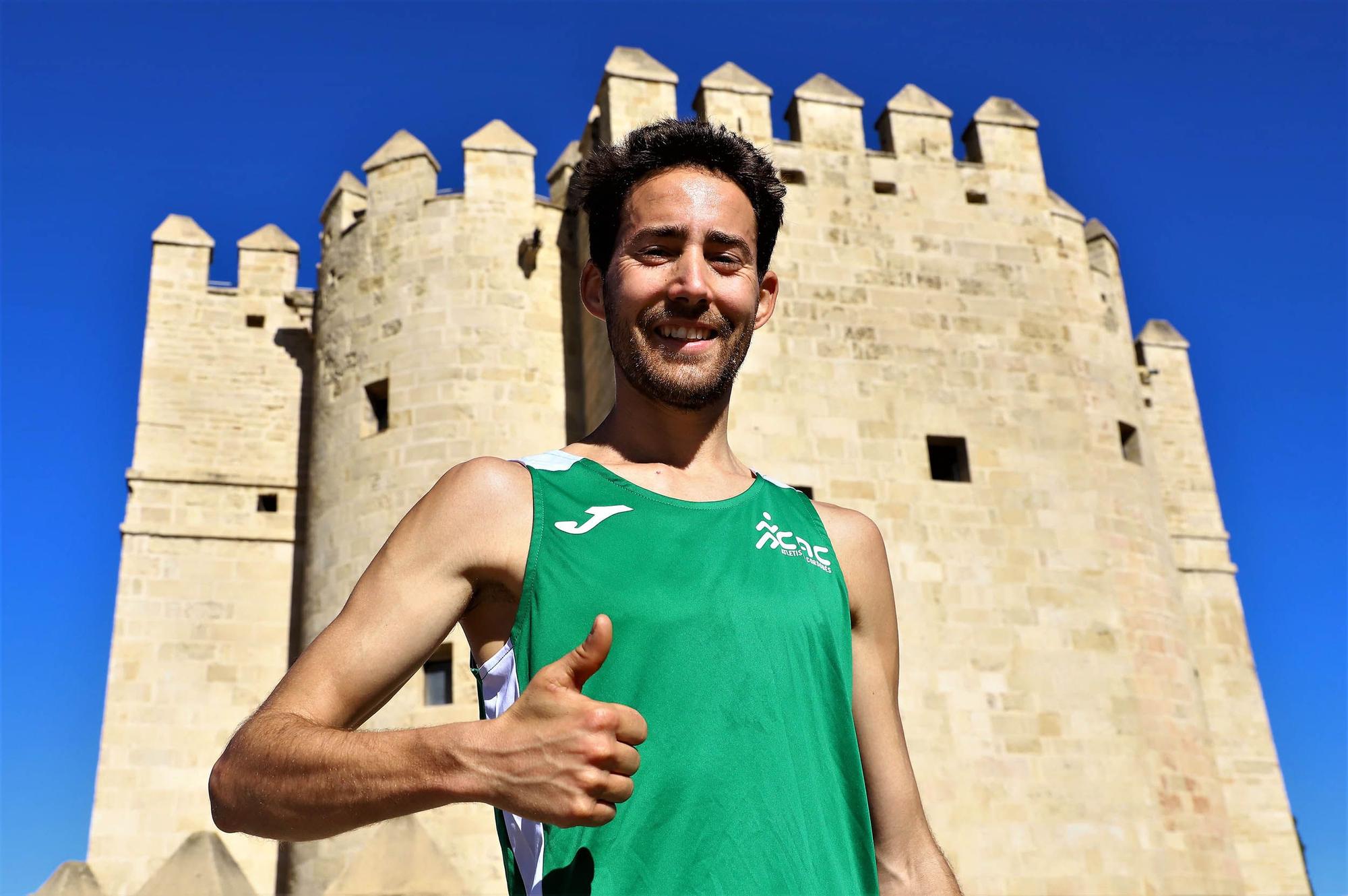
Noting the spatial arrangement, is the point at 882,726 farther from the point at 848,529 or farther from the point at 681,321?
the point at 681,321

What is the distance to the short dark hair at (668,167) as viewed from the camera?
89.4 inches

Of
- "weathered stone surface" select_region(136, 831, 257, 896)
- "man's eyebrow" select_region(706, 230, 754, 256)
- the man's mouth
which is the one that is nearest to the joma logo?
the man's mouth

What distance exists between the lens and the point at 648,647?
179 cm

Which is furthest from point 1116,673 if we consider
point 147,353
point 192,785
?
point 147,353

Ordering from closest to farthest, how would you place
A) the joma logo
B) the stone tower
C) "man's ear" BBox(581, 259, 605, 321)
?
the joma logo
"man's ear" BBox(581, 259, 605, 321)
the stone tower

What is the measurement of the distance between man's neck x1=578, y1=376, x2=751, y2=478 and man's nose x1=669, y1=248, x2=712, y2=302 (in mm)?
204

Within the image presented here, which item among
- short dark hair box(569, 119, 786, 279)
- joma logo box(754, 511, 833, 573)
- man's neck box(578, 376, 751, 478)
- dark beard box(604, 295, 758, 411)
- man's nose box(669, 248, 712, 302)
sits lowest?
joma logo box(754, 511, 833, 573)

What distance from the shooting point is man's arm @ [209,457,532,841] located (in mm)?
1592

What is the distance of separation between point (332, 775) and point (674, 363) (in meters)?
0.94

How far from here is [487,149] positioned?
12.3 meters

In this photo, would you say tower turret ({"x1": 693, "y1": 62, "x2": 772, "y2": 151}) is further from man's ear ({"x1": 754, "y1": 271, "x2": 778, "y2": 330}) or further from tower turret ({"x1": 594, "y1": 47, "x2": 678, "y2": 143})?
man's ear ({"x1": 754, "y1": 271, "x2": 778, "y2": 330})

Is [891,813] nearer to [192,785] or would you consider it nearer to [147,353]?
[192,785]

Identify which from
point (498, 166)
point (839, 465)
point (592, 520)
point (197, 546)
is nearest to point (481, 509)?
point (592, 520)

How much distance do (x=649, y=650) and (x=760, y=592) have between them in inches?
8.6
